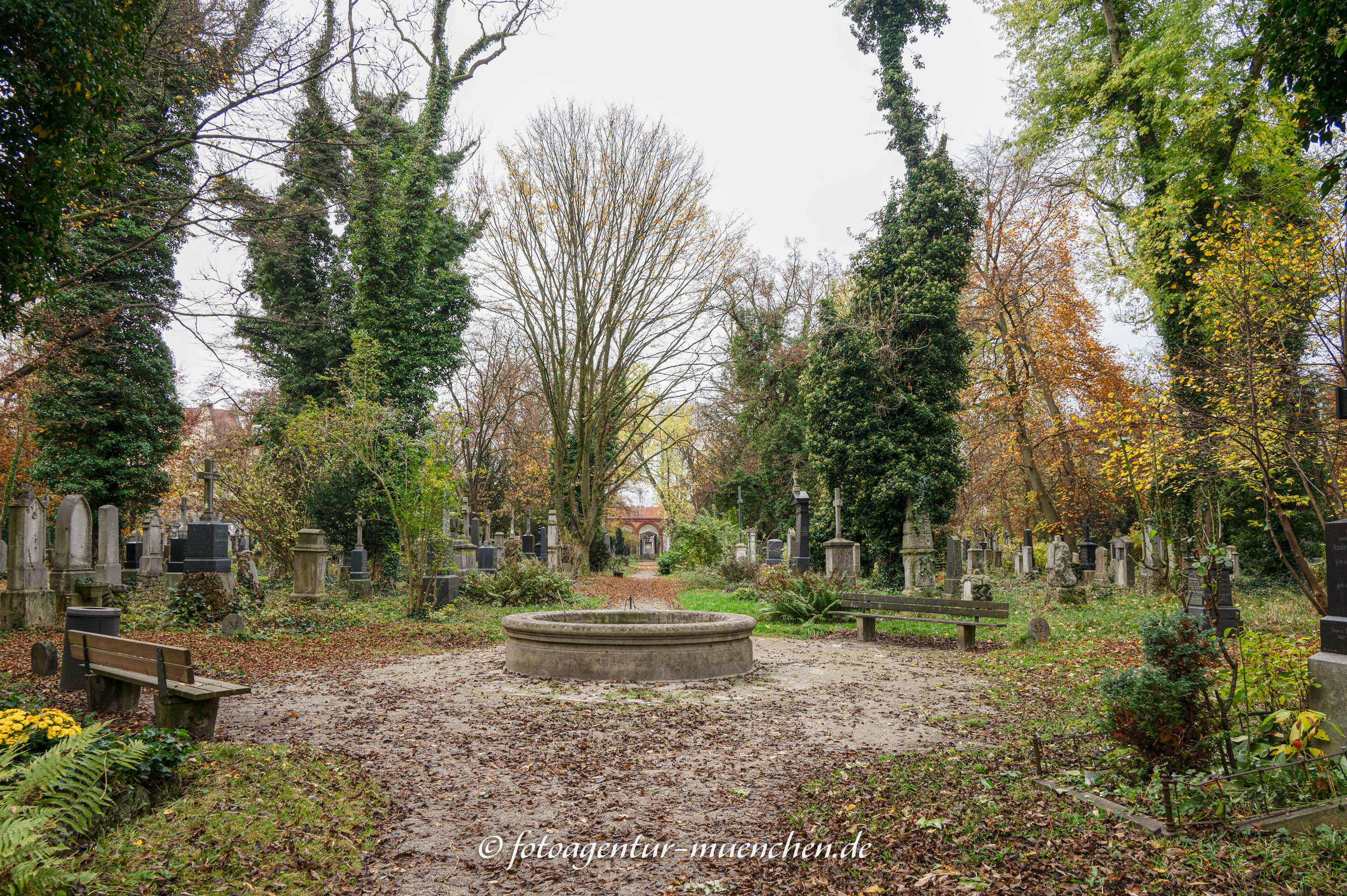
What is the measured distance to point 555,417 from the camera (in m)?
21.8

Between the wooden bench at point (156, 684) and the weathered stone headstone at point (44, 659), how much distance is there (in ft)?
5.48

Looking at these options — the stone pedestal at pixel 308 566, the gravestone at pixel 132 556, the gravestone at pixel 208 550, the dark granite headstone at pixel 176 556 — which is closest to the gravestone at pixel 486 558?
the stone pedestal at pixel 308 566

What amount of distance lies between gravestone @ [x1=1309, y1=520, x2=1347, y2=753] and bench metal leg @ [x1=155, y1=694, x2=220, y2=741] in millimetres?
6999

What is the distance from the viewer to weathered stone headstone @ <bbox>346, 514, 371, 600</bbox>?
16.3 metres

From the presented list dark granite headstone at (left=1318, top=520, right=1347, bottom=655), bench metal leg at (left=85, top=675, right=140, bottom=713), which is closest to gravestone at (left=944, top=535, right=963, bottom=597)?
dark granite headstone at (left=1318, top=520, right=1347, bottom=655)

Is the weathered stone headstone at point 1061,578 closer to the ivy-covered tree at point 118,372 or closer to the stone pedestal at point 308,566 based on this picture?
the stone pedestal at point 308,566

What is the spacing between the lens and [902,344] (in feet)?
60.3

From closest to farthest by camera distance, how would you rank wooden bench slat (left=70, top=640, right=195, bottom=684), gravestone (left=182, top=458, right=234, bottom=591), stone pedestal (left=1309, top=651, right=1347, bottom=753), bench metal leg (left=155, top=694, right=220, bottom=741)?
1. stone pedestal (left=1309, top=651, right=1347, bottom=753)
2. wooden bench slat (left=70, top=640, right=195, bottom=684)
3. bench metal leg (left=155, top=694, right=220, bottom=741)
4. gravestone (left=182, top=458, right=234, bottom=591)

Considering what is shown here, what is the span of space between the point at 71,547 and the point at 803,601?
1159cm

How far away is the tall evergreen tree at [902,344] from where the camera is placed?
18.0 meters

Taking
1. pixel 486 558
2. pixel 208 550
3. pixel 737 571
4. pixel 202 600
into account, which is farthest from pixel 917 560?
pixel 208 550

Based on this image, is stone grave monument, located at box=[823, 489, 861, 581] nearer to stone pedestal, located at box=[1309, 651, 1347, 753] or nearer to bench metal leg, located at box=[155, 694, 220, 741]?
stone pedestal, located at box=[1309, 651, 1347, 753]

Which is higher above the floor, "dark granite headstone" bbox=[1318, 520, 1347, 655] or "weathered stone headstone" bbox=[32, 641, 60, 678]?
"dark granite headstone" bbox=[1318, 520, 1347, 655]

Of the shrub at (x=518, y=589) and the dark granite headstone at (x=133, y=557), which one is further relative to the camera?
the dark granite headstone at (x=133, y=557)
